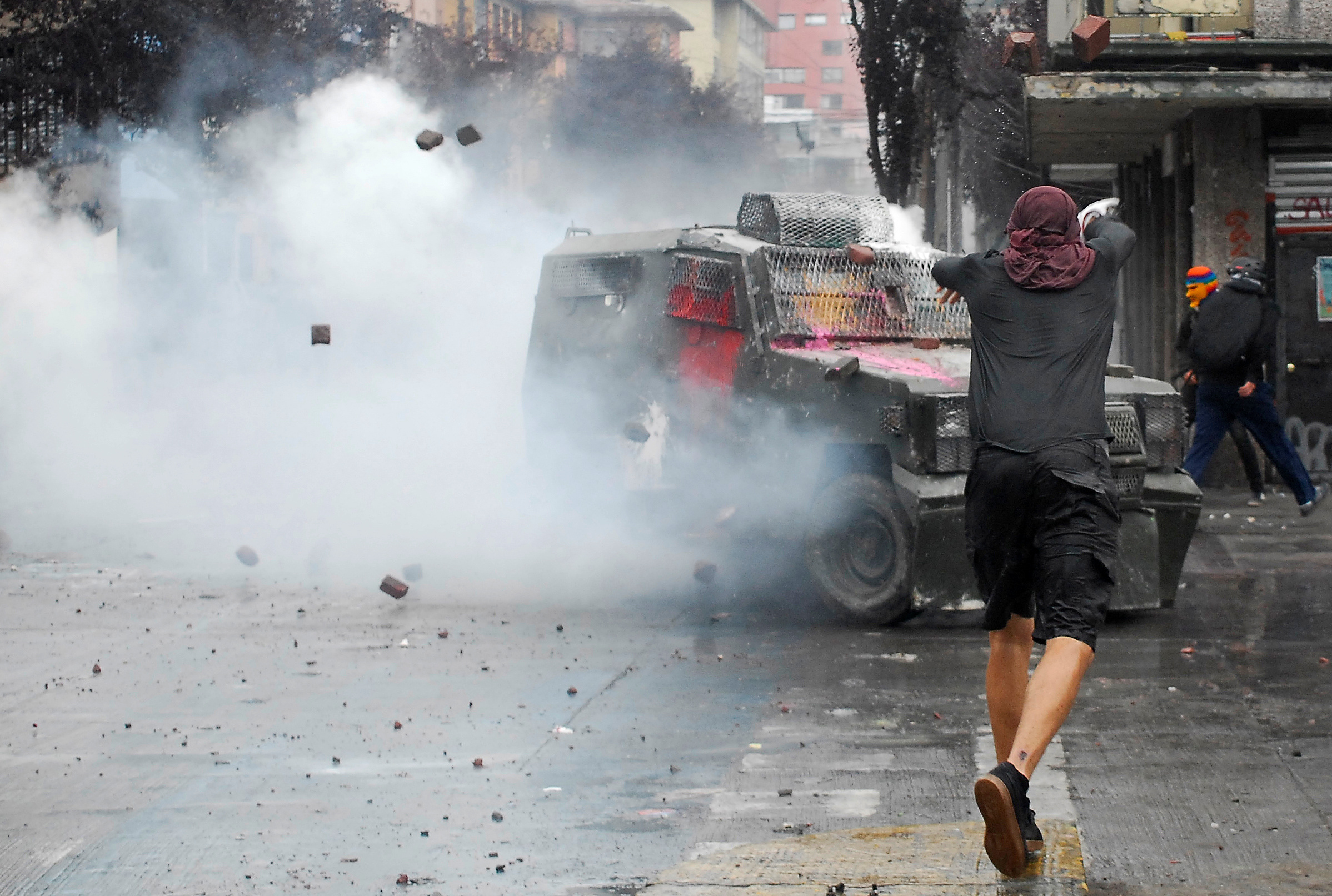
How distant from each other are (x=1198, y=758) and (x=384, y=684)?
3.16 metres

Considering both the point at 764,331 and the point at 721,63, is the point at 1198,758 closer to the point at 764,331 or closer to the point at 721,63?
the point at 764,331

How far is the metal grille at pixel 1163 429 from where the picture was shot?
8.03m

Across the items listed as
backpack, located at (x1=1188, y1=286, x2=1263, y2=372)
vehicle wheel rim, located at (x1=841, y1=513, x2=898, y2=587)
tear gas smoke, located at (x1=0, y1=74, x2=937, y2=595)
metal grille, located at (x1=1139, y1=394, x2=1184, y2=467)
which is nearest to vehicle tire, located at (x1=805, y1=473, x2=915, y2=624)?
vehicle wheel rim, located at (x1=841, y1=513, x2=898, y2=587)

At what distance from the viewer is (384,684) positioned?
6809 millimetres

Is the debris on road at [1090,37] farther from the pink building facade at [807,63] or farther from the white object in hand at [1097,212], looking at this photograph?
the pink building facade at [807,63]

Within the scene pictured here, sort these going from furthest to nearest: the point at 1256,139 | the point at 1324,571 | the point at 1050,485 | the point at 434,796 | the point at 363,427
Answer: the point at 363,427 → the point at 1256,139 → the point at 1324,571 → the point at 434,796 → the point at 1050,485

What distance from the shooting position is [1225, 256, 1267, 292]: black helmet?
11.3 m

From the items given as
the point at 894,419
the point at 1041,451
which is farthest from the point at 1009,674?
the point at 894,419

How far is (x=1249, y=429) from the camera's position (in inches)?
443

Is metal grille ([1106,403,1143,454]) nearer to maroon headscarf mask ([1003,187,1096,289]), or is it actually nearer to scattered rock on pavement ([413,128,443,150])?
maroon headscarf mask ([1003,187,1096,289])

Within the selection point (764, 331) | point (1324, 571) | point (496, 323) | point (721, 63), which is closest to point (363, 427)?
point (496, 323)

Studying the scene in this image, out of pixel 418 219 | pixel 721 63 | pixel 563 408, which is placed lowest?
pixel 563 408

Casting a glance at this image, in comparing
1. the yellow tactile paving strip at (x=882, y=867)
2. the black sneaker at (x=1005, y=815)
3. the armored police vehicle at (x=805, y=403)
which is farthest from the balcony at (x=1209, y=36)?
the black sneaker at (x=1005, y=815)

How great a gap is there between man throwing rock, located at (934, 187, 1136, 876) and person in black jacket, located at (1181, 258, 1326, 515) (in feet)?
22.4
